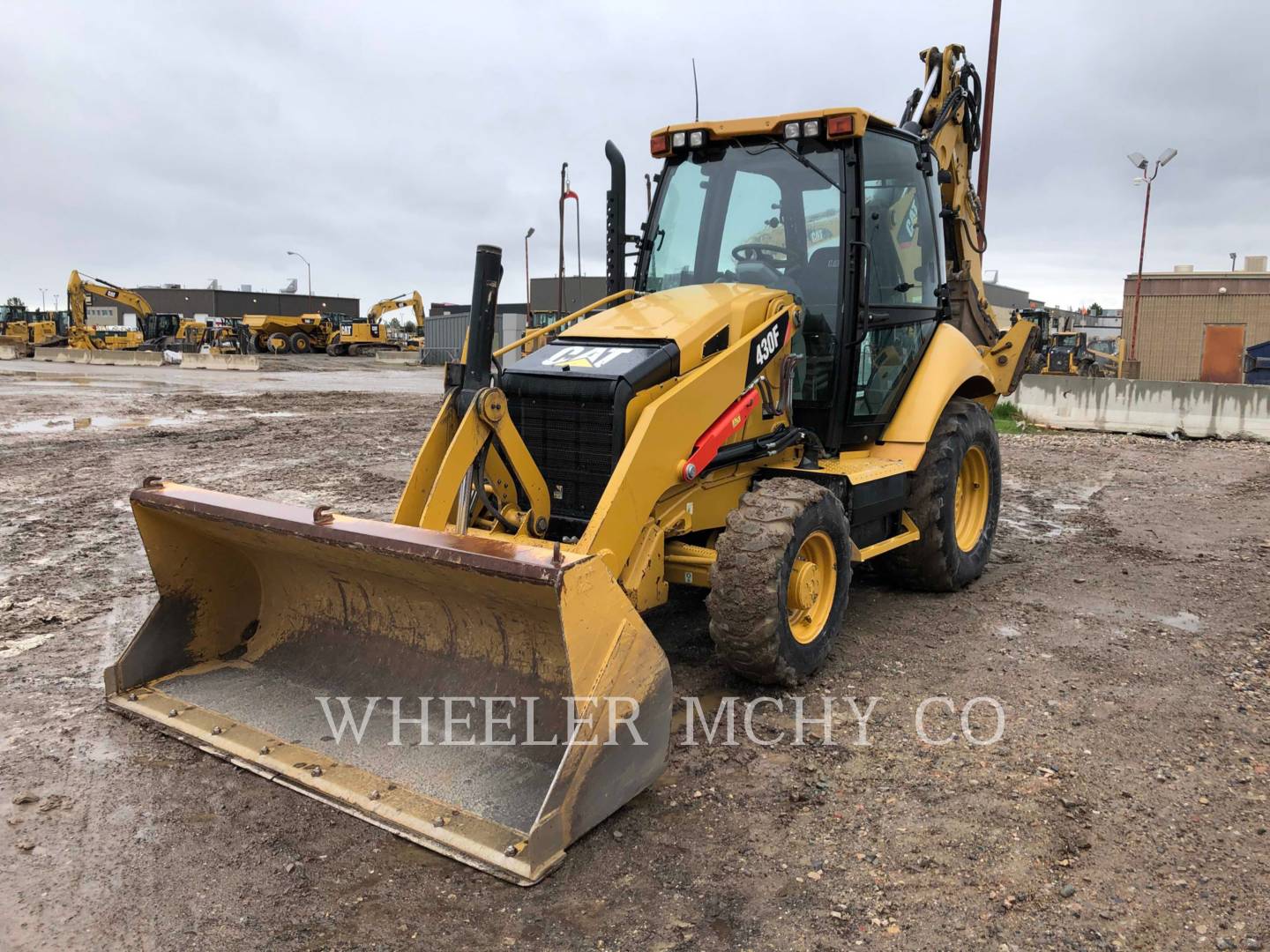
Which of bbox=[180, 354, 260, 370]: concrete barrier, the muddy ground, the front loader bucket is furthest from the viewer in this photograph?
bbox=[180, 354, 260, 370]: concrete barrier

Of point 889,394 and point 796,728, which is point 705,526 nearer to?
point 796,728

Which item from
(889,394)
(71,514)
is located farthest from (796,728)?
(71,514)

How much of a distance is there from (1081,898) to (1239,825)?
2.79 feet

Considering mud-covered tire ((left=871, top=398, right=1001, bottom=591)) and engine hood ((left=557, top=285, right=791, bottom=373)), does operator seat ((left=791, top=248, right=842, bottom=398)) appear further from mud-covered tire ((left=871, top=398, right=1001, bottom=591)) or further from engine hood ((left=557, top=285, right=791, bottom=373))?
mud-covered tire ((left=871, top=398, right=1001, bottom=591))

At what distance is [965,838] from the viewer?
10.7 feet

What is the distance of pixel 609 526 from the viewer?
12.7ft

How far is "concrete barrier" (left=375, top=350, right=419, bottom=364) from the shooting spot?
44.3 meters

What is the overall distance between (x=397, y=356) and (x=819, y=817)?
44418 millimetres

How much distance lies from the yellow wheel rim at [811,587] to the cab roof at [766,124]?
2.19 m

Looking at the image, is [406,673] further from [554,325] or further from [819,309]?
[819,309]

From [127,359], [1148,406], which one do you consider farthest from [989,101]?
[127,359]

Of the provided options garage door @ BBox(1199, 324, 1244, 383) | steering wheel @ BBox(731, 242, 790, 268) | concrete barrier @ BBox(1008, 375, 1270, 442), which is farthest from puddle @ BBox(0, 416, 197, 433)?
garage door @ BBox(1199, 324, 1244, 383)

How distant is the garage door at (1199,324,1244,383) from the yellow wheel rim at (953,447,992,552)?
104 feet

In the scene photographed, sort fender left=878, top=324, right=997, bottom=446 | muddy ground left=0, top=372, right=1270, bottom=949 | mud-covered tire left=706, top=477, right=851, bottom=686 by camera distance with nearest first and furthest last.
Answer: muddy ground left=0, top=372, right=1270, bottom=949 → mud-covered tire left=706, top=477, right=851, bottom=686 → fender left=878, top=324, right=997, bottom=446
